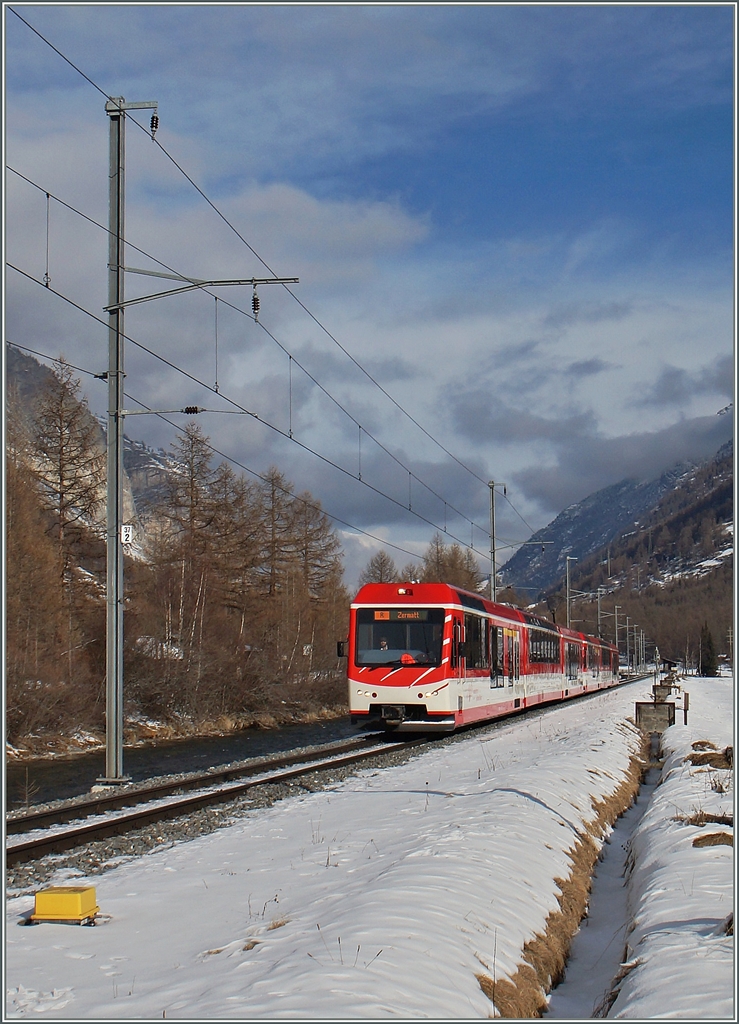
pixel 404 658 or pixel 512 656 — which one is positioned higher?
pixel 404 658

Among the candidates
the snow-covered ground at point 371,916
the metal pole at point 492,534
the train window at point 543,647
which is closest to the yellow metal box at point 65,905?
the snow-covered ground at point 371,916

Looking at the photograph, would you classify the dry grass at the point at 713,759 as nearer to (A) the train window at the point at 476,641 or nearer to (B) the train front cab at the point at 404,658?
(B) the train front cab at the point at 404,658

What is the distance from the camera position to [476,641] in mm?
27703

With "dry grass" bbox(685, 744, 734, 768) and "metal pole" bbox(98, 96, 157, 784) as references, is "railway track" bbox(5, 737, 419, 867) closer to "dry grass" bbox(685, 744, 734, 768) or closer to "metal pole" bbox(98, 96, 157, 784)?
"metal pole" bbox(98, 96, 157, 784)

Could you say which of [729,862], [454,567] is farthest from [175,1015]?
[454,567]

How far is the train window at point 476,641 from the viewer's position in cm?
2664

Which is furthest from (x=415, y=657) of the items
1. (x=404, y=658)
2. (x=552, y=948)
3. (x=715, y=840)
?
(x=552, y=948)

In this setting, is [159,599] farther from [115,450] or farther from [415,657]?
[115,450]

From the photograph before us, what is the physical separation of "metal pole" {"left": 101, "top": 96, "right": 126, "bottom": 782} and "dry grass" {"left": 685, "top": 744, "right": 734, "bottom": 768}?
33.8ft

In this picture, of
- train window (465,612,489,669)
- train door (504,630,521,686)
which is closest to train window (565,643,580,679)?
train door (504,630,521,686)

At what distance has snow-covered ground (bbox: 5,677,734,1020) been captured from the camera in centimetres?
576

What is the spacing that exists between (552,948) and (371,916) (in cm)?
194

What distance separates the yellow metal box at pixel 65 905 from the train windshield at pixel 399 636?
17.1 m

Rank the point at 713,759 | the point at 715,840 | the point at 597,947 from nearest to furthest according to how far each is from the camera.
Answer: the point at 597,947
the point at 715,840
the point at 713,759
